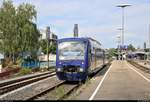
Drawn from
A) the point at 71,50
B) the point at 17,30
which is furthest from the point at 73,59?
the point at 17,30

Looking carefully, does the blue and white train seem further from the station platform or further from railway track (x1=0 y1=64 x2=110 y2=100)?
railway track (x1=0 y1=64 x2=110 y2=100)

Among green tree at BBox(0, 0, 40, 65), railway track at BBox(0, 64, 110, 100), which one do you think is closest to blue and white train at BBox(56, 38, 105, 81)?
railway track at BBox(0, 64, 110, 100)

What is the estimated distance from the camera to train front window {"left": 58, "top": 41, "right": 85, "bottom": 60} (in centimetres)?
2995

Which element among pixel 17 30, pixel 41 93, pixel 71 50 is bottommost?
pixel 41 93

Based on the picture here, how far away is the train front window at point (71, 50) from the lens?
2995 cm

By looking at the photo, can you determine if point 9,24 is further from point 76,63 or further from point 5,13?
point 76,63

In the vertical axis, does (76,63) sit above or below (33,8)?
below

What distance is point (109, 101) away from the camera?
17.5m

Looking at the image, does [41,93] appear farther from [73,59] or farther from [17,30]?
[17,30]

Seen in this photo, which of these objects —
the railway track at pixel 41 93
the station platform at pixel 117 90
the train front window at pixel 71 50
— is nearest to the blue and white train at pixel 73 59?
the train front window at pixel 71 50

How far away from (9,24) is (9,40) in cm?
322

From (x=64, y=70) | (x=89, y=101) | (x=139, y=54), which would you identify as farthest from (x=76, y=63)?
(x=139, y=54)

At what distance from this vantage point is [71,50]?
1192 inches

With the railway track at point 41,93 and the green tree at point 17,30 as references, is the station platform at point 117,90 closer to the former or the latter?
the railway track at point 41,93
